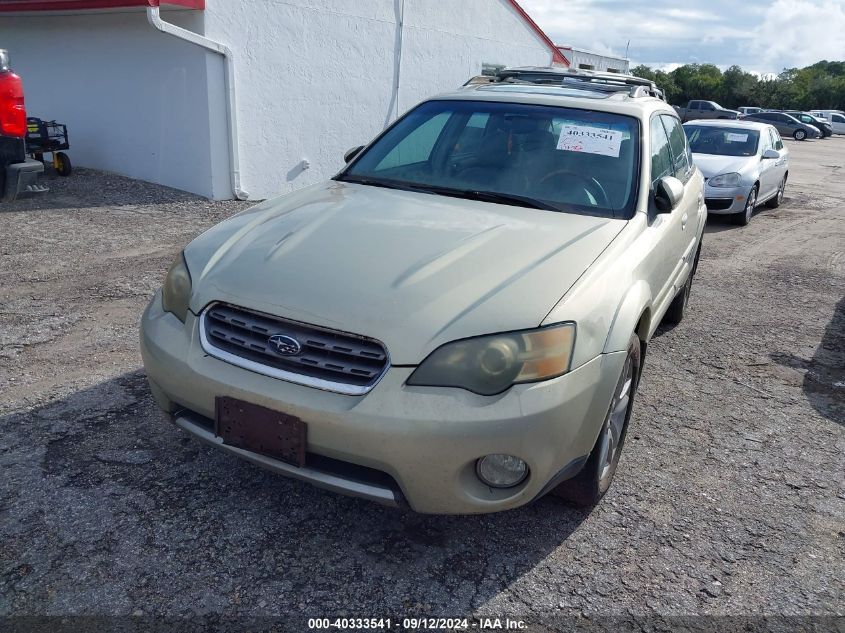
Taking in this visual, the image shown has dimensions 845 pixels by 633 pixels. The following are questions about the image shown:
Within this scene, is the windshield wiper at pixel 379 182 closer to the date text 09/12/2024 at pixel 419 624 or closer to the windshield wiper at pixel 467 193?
the windshield wiper at pixel 467 193

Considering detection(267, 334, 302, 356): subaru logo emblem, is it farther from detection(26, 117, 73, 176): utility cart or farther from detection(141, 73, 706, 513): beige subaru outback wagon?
detection(26, 117, 73, 176): utility cart

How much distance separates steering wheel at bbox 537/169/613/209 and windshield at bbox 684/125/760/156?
825 centimetres

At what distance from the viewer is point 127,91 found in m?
9.88

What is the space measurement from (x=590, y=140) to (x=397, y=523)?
2236mm

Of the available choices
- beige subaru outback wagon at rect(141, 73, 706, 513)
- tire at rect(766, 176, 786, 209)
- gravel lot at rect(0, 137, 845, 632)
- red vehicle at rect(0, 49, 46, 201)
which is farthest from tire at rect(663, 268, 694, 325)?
tire at rect(766, 176, 786, 209)

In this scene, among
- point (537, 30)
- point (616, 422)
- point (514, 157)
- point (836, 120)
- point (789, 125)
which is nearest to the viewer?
point (616, 422)

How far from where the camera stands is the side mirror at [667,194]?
358cm

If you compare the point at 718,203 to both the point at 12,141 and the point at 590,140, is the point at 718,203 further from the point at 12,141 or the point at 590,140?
the point at 12,141

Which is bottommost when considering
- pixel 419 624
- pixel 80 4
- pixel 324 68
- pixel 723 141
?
pixel 419 624

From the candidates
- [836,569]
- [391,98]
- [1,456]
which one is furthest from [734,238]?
[1,456]

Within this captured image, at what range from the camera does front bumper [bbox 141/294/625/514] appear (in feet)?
7.70

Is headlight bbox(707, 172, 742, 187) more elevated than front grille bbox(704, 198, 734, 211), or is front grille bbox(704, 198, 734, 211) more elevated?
headlight bbox(707, 172, 742, 187)

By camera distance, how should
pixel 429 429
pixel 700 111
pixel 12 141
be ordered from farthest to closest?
pixel 700 111 < pixel 12 141 < pixel 429 429

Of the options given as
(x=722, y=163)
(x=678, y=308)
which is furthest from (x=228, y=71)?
(x=722, y=163)
